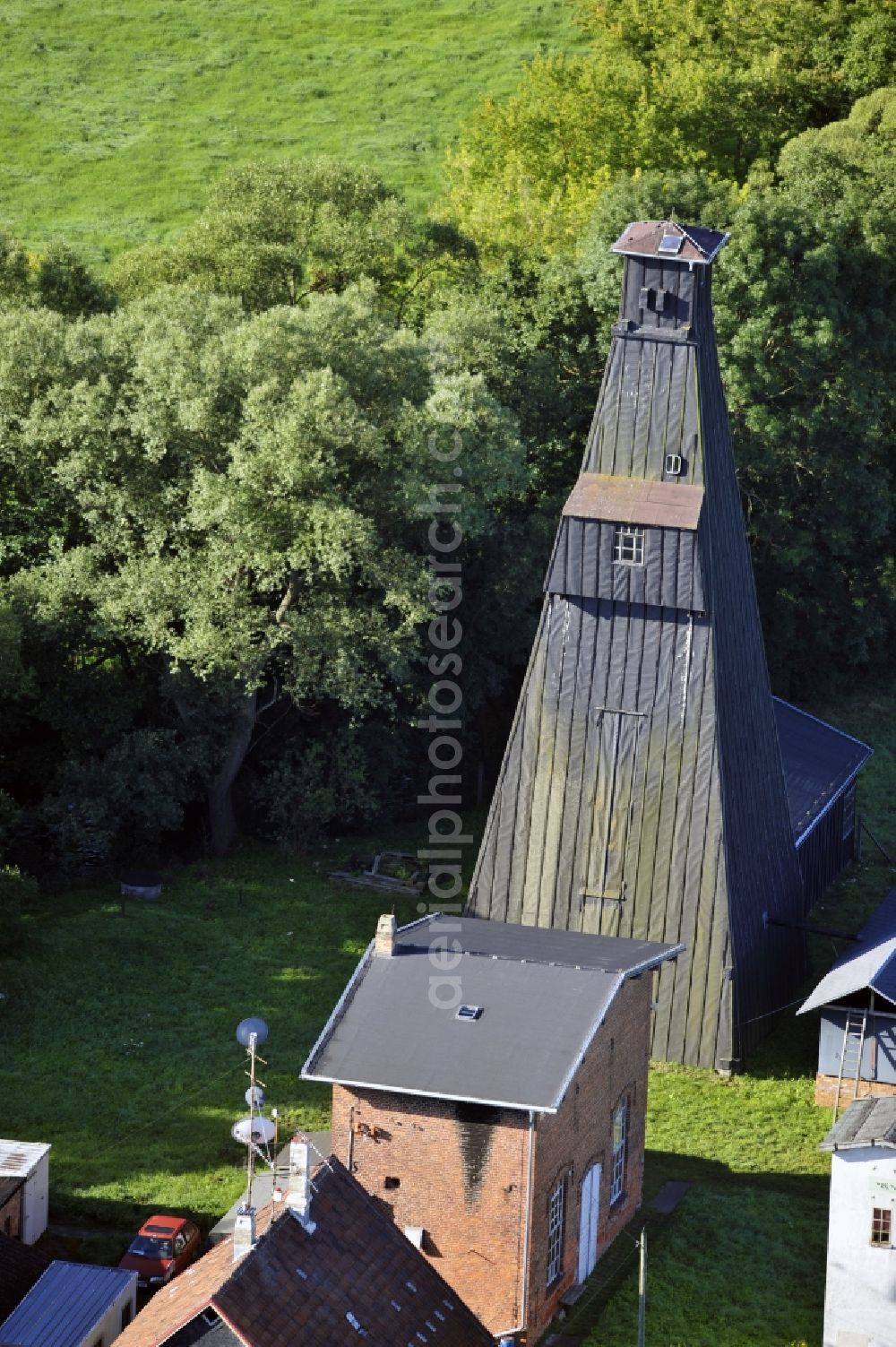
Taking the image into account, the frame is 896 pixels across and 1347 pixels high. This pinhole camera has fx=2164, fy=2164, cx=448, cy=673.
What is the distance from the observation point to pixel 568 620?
153 feet

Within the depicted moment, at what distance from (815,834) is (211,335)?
20.0 meters

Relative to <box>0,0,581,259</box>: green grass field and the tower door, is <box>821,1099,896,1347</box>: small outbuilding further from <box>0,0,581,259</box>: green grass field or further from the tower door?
<box>0,0,581,259</box>: green grass field

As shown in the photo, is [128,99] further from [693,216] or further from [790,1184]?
[790,1184]

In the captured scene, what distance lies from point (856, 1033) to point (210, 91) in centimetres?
6437

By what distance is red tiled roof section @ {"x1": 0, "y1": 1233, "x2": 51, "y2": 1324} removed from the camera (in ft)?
120

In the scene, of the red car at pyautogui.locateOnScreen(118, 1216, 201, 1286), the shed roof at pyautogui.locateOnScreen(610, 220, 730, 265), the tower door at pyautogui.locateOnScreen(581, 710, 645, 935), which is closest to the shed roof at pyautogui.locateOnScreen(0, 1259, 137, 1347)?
the red car at pyautogui.locateOnScreen(118, 1216, 201, 1286)

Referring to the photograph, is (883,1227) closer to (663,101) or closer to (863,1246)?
(863,1246)

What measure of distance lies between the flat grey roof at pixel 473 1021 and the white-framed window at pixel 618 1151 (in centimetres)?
276

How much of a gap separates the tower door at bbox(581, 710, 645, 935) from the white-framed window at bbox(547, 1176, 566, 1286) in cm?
989

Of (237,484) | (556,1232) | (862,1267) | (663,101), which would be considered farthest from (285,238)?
(862,1267)

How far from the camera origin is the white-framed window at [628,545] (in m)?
45.3

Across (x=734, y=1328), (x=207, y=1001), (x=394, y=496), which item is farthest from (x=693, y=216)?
(x=734, y=1328)

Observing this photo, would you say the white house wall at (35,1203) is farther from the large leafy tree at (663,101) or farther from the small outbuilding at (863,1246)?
the large leafy tree at (663,101)

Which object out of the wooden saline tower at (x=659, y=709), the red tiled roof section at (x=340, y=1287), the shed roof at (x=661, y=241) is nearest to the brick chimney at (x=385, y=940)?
the red tiled roof section at (x=340, y=1287)
